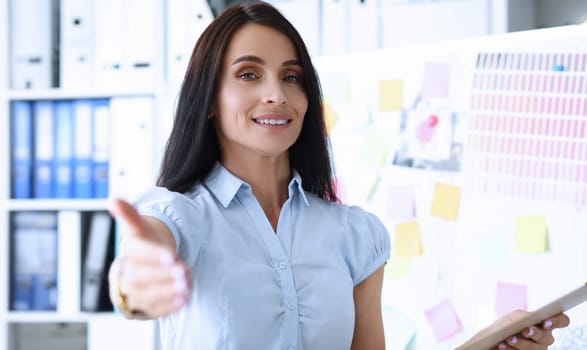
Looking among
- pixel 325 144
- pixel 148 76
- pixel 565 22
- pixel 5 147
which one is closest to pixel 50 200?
pixel 5 147

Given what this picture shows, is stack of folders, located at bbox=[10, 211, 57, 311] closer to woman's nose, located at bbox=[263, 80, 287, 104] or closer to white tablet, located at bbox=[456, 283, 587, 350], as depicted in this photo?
woman's nose, located at bbox=[263, 80, 287, 104]

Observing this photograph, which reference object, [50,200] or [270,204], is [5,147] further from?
[270,204]

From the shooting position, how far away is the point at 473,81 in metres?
1.78

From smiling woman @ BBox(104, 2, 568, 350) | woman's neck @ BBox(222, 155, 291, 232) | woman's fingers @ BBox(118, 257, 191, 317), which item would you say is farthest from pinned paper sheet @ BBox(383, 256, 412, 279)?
woman's fingers @ BBox(118, 257, 191, 317)

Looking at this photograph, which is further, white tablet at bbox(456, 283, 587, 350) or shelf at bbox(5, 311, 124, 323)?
shelf at bbox(5, 311, 124, 323)

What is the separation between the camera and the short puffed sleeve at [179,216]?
95 cm

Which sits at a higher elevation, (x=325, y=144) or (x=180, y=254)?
(x=325, y=144)

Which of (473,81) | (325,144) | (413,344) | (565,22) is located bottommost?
(413,344)

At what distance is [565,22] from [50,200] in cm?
211

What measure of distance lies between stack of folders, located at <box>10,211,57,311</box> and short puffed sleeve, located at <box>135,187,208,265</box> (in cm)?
168

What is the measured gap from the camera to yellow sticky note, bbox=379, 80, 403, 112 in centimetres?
191

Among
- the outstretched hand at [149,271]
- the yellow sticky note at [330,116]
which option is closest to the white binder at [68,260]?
the yellow sticky note at [330,116]

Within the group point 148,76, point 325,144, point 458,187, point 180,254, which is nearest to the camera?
point 180,254

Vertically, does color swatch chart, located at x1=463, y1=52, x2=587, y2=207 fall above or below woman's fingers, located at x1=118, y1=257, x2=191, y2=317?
above
